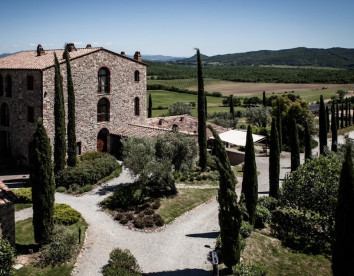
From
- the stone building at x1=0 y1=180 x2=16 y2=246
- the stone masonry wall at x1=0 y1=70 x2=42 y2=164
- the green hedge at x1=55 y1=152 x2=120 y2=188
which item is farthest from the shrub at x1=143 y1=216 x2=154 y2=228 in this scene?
the stone masonry wall at x1=0 y1=70 x2=42 y2=164

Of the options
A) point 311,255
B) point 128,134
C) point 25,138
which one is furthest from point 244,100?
point 311,255

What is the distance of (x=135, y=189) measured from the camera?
26359 mm

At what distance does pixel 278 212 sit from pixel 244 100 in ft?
246

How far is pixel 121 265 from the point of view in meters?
17.1

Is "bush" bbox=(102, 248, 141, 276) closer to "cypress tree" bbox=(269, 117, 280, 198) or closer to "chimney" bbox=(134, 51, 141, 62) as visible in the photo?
"cypress tree" bbox=(269, 117, 280, 198)

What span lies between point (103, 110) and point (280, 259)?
25.8 meters

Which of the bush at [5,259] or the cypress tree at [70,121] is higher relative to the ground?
the cypress tree at [70,121]

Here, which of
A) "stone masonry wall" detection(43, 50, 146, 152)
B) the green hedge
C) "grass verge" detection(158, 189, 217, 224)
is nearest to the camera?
"grass verge" detection(158, 189, 217, 224)

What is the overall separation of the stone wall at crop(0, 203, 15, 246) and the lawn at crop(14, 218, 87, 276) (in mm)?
1717

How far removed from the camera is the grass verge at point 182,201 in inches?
960

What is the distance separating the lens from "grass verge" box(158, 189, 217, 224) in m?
24.4

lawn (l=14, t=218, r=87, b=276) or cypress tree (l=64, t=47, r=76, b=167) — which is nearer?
lawn (l=14, t=218, r=87, b=276)

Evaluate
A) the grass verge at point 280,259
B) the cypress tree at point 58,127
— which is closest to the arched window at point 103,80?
the cypress tree at point 58,127

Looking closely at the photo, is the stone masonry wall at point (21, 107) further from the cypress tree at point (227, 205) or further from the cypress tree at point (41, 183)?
the cypress tree at point (227, 205)
